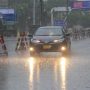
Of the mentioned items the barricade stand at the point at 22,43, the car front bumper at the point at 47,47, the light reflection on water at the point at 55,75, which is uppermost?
the light reflection on water at the point at 55,75

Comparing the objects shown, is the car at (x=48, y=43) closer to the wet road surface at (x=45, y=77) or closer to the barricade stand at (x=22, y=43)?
the barricade stand at (x=22, y=43)

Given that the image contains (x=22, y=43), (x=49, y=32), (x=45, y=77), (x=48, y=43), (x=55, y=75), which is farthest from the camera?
(x=22, y=43)

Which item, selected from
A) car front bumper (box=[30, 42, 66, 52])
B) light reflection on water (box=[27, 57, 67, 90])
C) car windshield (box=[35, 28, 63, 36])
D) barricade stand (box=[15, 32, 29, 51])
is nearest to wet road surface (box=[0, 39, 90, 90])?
light reflection on water (box=[27, 57, 67, 90])

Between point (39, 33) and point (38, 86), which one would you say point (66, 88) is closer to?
point (38, 86)

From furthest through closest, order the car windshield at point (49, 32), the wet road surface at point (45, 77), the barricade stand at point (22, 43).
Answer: the barricade stand at point (22, 43), the car windshield at point (49, 32), the wet road surface at point (45, 77)

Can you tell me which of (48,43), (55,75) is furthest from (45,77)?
(48,43)

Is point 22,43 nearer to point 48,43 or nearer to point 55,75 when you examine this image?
point 48,43

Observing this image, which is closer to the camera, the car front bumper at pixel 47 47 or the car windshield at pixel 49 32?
the car front bumper at pixel 47 47

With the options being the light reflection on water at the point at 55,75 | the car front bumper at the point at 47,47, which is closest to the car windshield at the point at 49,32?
the car front bumper at the point at 47,47

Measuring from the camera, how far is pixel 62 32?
30141 mm

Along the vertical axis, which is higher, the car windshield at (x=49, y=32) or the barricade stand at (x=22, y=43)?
the car windshield at (x=49, y=32)

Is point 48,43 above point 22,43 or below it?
above

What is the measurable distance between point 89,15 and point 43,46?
109 meters

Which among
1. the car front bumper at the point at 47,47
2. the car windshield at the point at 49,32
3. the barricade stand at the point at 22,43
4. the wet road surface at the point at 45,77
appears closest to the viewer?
the wet road surface at the point at 45,77
